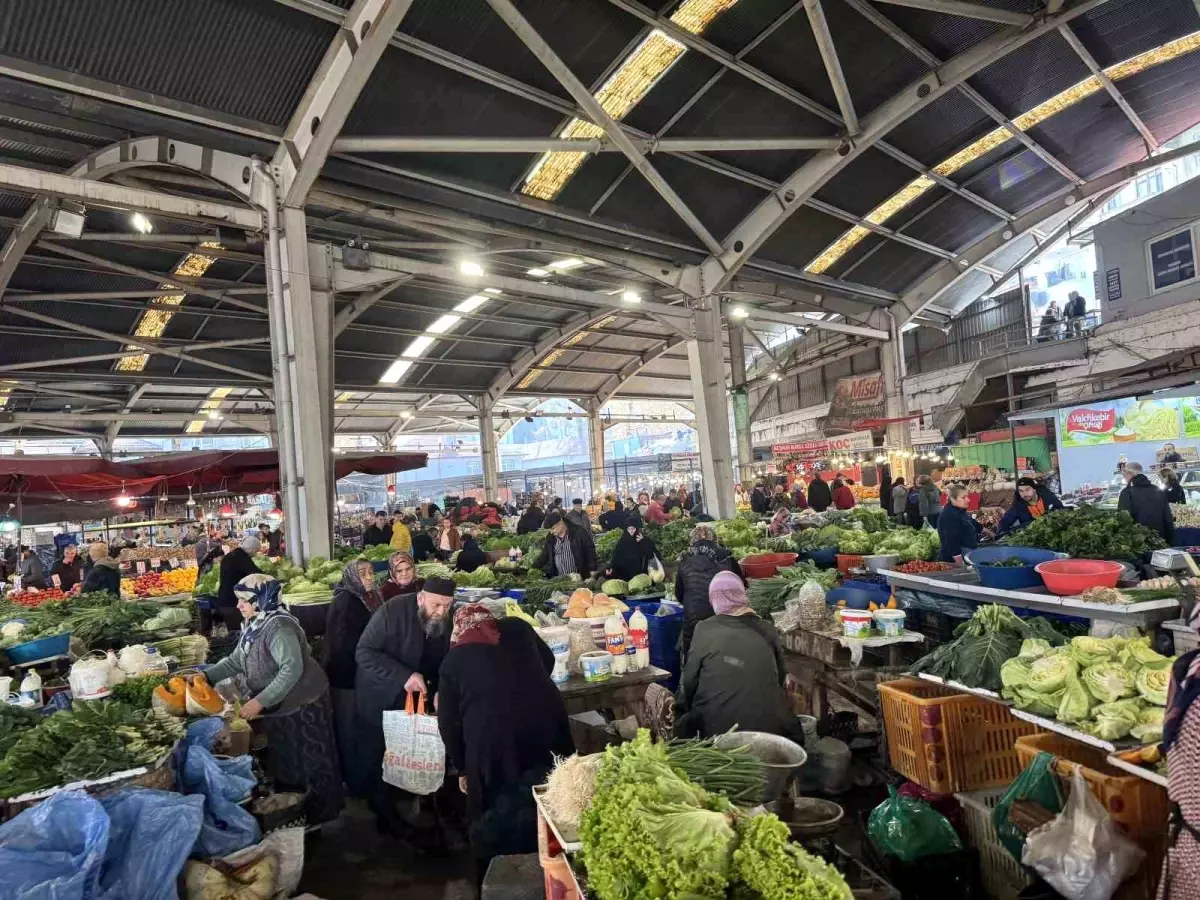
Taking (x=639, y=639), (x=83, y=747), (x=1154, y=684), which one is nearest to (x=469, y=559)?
(x=639, y=639)

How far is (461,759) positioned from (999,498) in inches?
604

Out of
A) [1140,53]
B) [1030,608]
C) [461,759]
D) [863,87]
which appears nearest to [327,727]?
[461,759]

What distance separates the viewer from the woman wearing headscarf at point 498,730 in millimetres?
3172

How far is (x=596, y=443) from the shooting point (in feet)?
86.2

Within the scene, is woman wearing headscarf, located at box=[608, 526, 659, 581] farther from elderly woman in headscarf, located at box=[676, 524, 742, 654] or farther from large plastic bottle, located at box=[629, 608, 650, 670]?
large plastic bottle, located at box=[629, 608, 650, 670]

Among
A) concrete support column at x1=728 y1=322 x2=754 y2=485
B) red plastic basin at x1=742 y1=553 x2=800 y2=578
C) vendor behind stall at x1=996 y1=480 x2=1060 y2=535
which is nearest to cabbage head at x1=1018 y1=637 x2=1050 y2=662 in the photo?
red plastic basin at x1=742 y1=553 x2=800 y2=578

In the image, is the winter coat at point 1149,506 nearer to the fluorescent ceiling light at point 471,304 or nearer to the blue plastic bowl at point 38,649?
the blue plastic bowl at point 38,649

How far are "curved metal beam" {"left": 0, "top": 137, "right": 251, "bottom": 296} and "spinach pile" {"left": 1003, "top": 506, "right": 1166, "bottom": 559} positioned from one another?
9476 mm

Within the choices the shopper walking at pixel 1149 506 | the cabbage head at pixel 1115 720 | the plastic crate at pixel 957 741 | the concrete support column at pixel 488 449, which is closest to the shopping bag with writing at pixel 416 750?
the plastic crate at pixel 957 741

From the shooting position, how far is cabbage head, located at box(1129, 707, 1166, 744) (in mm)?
2787

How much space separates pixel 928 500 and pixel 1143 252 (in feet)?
33.6

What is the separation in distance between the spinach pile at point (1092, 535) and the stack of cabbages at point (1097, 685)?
2.65 meters

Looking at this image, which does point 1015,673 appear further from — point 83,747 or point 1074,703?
point 83,747

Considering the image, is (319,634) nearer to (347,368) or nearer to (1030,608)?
(1030,608)
